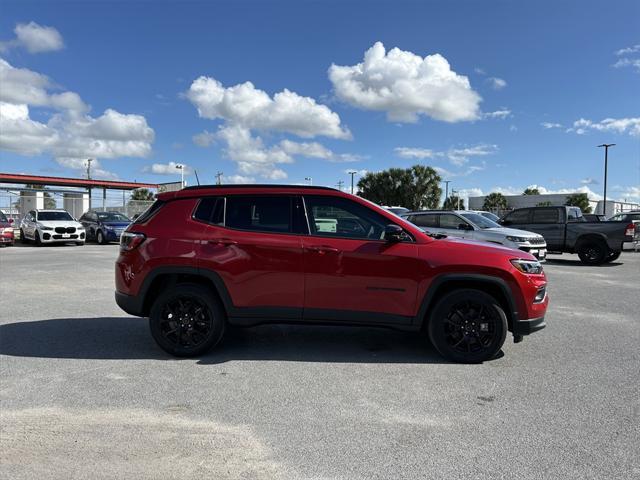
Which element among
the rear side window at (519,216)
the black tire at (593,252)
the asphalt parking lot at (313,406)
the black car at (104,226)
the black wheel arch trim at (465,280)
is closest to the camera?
the asphalt parking lot at (313,406)

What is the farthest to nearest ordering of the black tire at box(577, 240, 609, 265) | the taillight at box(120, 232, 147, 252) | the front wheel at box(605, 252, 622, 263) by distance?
the front wheel at box(605, 252, 622, 263), the black tire at box(577, 240, 609, 265), the taillight at box(120, 232, 147, 252)

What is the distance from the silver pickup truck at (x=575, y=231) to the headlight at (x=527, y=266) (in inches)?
450

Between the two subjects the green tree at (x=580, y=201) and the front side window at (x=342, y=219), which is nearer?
the front side window at (x=342, y=219)

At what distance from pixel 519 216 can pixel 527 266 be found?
12048 mm

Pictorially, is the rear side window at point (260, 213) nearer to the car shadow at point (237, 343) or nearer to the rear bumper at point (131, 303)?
the rear bumper at point (131, 303)

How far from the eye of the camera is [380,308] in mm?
4828

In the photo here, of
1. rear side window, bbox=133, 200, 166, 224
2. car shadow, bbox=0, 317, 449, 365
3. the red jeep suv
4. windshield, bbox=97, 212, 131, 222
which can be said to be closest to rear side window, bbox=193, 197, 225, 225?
the red jeep suv

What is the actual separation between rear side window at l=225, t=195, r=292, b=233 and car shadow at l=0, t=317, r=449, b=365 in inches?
54.3

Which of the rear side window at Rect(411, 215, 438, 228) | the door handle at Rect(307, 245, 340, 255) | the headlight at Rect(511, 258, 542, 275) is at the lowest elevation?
the headlight at Rect(511, 258, 542, 275)

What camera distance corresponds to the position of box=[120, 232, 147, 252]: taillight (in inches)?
200

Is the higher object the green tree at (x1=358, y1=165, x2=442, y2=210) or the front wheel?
the green tree at (x1=358, y1=165, x2=442, y2=210)

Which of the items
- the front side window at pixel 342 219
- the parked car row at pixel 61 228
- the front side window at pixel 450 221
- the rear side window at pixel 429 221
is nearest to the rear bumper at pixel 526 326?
the front side window at pixel 342 219

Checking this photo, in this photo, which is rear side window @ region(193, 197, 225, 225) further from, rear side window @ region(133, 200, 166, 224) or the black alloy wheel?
the black alloy wheel

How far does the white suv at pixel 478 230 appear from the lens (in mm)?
12664
